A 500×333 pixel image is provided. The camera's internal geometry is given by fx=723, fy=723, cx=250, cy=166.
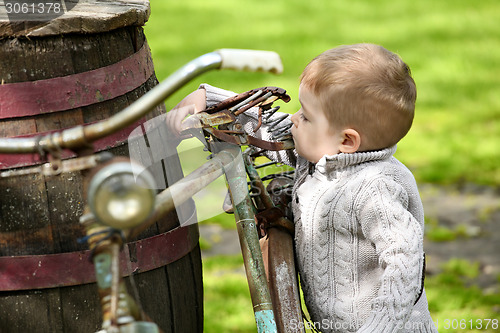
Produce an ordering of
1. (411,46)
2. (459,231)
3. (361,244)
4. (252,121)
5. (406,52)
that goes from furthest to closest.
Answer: (411,46) < (406,52) < (459,231) < (252,121) < (361,244)

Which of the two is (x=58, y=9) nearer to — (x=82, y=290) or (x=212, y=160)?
(x=212, y=160)

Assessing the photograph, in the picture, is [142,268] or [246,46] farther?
[246,46]

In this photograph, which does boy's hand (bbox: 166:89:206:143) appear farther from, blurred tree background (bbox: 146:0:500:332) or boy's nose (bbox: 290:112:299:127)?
blurred tree background (bbox: 146:0:500:332)

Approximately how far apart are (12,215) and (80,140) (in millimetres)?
573

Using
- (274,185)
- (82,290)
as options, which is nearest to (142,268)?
(82,290)

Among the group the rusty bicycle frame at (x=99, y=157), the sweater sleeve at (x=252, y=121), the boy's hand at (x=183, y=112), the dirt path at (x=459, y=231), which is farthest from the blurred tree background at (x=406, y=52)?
the rusty bicycle frame at (x=99, y=157)

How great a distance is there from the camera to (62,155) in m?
1.66

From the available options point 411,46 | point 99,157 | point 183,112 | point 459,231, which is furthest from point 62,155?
point 411,46

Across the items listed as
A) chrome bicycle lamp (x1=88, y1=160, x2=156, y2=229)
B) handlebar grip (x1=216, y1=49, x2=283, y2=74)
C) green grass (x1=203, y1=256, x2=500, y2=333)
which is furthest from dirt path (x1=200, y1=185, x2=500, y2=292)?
chrome bicycle lamp (x1=88, y1=160, x2=156, y2=229)

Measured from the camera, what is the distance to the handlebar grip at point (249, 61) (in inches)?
48.7

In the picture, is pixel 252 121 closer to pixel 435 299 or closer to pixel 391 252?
pixel 391 252

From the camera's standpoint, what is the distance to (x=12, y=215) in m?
1.67

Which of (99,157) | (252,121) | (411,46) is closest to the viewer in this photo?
(99,157)

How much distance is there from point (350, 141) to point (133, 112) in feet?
2.57
